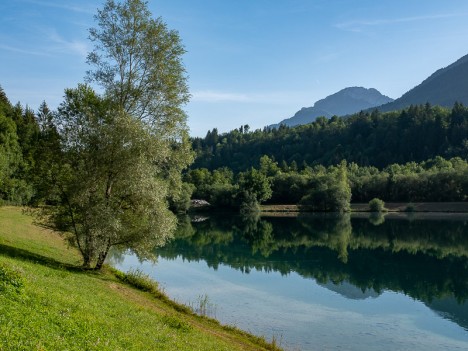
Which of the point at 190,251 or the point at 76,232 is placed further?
the point at 190,251

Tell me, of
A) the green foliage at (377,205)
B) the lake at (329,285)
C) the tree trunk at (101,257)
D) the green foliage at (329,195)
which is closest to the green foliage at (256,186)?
the green foliage at (329,195)

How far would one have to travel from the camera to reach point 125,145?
102 ft

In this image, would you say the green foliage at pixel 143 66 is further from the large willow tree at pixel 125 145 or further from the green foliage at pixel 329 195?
the green foliage at pixel 329 195

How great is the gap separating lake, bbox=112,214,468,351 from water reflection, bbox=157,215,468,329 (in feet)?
0.48

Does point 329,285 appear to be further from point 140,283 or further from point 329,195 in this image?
point 329,195

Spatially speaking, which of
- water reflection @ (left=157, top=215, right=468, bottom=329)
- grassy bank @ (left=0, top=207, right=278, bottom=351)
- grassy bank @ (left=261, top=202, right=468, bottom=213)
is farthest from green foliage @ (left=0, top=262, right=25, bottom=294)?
grassy bank @ (left=261, top=202, right=468, bottom=213)

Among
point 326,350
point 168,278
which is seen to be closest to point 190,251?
point 168,278

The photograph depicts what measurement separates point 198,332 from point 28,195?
2740 inches

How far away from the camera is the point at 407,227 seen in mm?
109812

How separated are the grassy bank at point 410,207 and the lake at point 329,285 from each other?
79.6 meters

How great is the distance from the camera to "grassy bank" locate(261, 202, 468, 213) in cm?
16038

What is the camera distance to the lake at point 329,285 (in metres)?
31.7

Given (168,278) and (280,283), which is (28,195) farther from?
(280,283)

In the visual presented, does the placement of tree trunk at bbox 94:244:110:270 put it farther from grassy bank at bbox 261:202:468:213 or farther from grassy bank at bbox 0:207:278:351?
grassy bank at bbox 261:202:468:213
